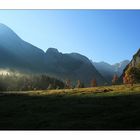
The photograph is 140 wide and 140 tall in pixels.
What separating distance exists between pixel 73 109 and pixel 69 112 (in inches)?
10.4

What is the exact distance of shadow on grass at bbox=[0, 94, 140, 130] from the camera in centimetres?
1942

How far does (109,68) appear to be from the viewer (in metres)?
20.9

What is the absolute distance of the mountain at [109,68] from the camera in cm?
2064

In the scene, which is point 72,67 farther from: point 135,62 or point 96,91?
point 135,62

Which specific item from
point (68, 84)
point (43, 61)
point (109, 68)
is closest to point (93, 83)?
point (109, 68)

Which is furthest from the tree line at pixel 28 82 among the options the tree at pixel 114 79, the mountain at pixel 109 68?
the tree at pixel 114 79

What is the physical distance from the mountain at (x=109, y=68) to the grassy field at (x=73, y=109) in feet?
2.60

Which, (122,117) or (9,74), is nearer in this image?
(122,117)

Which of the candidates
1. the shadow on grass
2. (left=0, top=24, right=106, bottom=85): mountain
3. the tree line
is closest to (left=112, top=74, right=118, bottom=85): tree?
(left=0, top=24, right=106, bottom=85): mountain

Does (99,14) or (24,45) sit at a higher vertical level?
(99,14)

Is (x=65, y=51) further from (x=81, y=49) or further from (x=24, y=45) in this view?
(x=24, y=45)

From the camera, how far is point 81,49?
20938 mm

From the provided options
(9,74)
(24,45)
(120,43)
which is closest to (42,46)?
(24,45)
